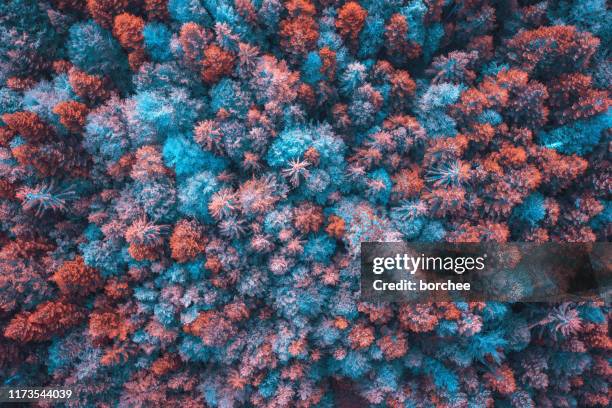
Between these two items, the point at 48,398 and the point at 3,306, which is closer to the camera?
the point at 3,306

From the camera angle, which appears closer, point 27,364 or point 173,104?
point 173,104

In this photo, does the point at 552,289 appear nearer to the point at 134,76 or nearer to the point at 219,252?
the point at 219,252

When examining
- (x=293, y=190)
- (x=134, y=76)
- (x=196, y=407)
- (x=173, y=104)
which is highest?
(x=134, y=76)

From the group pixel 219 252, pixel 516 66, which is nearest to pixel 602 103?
pixel 516 66

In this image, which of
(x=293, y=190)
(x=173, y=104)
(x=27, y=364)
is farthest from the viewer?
(x=27, y=364)

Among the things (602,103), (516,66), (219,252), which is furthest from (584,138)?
(219,252)

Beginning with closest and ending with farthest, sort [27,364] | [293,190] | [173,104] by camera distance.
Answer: [173,104]
[293,190]
[27,364]

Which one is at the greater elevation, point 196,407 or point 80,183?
point 80,183

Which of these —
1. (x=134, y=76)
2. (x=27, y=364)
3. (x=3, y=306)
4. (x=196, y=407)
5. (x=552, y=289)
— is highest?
(x=134, y=76)

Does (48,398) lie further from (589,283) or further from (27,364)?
(589,283)
